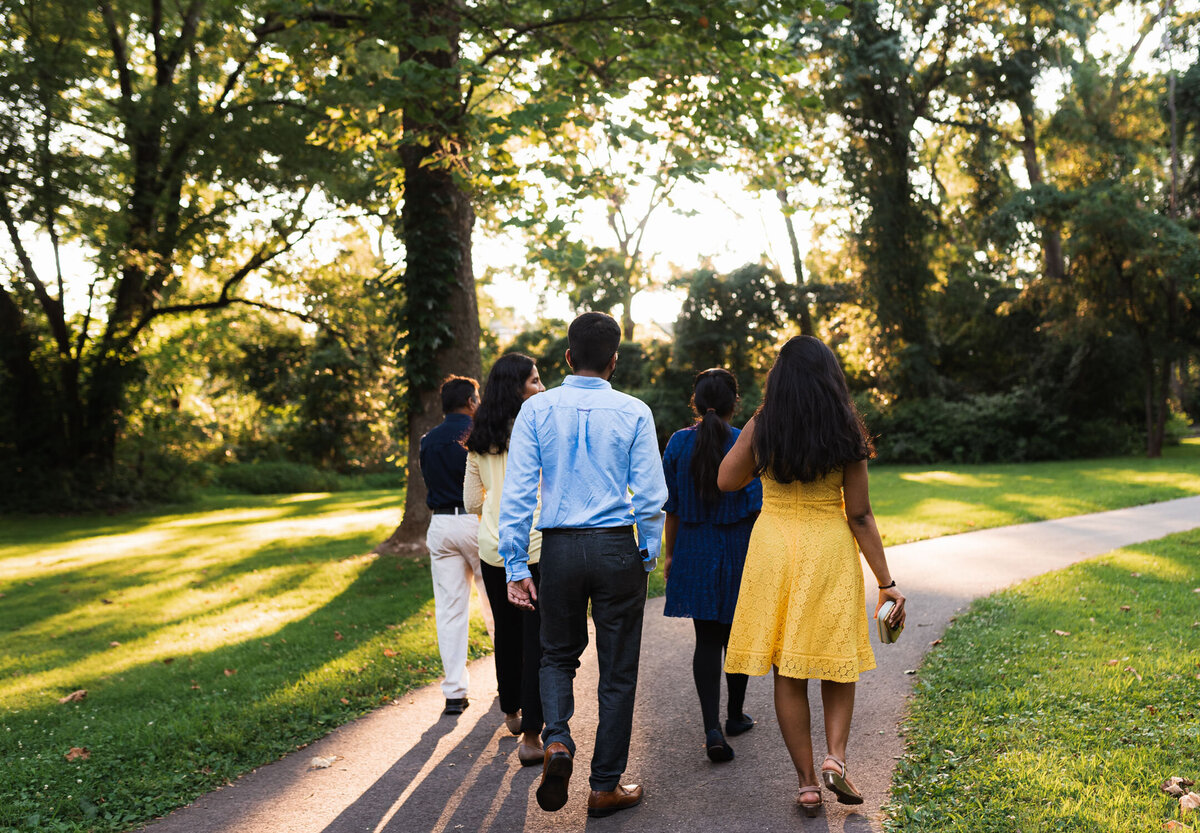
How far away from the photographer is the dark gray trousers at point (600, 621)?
12.7ft

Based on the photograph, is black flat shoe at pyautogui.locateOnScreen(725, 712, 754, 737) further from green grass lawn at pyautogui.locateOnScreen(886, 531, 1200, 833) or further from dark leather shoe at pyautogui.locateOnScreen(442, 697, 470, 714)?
dark leather shoe at pyautogui.locateOnScreen(442, 697, 470, 714)

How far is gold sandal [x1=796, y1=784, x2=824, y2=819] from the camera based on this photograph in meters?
3.73

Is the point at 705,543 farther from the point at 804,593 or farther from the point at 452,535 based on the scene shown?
the point at 452,535

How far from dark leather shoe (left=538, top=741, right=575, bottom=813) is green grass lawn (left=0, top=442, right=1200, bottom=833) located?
2101mm

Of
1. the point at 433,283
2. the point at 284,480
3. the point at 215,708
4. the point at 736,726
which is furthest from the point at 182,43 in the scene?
the point at 736,726

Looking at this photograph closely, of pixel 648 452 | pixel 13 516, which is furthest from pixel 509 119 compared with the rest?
pixel 13 516

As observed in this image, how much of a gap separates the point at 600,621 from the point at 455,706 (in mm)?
2141

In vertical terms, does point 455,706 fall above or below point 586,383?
below

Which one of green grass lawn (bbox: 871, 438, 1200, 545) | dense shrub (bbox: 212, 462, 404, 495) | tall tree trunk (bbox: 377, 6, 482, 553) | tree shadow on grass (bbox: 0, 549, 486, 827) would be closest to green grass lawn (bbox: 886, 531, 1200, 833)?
tree shadow on grass (bbox: 0, 549, 486, 827)

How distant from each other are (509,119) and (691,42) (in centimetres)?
236

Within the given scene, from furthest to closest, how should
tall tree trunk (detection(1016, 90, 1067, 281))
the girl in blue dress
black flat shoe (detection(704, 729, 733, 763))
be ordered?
tall tree trunk (detection(1016, 90, 1067, 281))
the girl in blue dress
black flat shoe (detection(704, 729, 733, 763))

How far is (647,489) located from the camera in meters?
3.99

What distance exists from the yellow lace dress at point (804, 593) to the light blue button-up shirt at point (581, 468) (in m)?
0.51

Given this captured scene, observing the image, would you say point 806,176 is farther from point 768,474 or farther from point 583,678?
point 768,474
